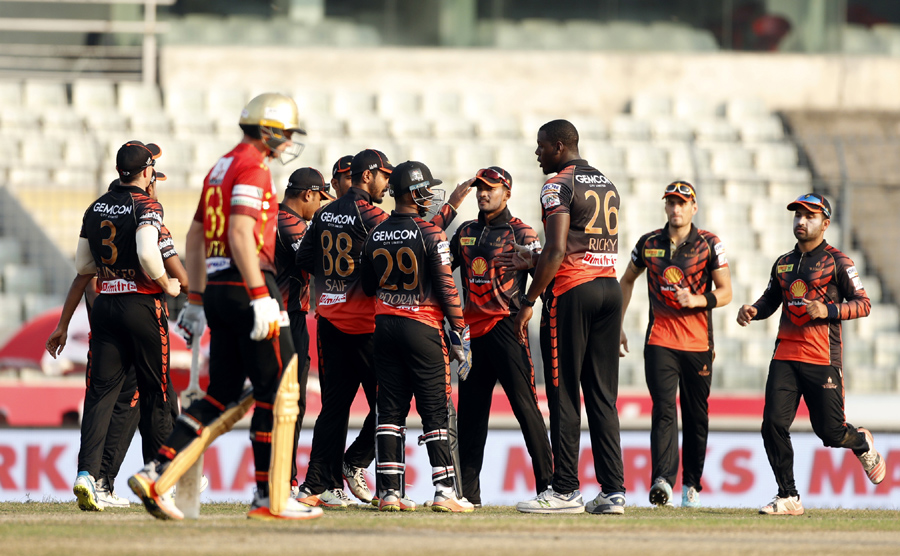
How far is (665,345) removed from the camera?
9.06m

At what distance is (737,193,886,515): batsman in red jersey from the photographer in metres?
8.46

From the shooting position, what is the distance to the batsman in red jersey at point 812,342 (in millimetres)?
8461

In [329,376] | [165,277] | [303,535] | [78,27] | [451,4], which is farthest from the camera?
[451,4]

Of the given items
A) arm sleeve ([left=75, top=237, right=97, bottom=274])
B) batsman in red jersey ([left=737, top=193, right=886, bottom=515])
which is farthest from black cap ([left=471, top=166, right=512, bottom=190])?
arm sleeve ([left=75, top=237, right=97, bottom=274])

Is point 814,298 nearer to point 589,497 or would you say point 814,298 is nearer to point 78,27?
point 589,497

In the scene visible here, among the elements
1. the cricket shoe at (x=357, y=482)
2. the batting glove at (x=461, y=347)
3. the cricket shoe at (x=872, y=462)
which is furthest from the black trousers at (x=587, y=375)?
the cricket shoe at (x=872, y=462)

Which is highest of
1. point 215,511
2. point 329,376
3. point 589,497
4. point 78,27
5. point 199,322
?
point 78,27

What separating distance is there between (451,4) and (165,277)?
14593mm

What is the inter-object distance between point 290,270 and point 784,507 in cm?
386

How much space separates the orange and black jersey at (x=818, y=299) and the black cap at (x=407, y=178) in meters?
2.87

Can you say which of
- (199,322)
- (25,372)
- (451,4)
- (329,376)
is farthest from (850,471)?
(451,4)

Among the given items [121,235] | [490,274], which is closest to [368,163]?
[490,274]

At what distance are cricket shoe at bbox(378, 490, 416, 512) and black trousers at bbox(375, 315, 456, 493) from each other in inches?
1.7

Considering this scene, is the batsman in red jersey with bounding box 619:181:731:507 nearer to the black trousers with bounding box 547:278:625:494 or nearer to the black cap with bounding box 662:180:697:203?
the black cap with bounding box 662:180:697:203
